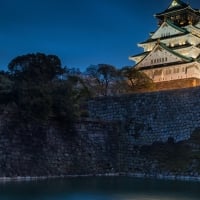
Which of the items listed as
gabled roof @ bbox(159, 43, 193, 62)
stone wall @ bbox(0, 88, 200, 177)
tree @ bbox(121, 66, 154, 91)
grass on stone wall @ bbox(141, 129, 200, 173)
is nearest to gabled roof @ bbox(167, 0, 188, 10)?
gabled roof @ bbox(159, 43, 193, 62)

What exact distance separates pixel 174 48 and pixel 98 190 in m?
25.3

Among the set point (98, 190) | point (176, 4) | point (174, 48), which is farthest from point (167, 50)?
point (98, 190)

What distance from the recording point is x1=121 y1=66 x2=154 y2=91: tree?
3691 centimetres

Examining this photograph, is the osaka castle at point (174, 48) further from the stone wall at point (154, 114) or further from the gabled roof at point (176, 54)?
the stone wall at point (154, 114)

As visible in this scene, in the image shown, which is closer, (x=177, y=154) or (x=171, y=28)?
(x=177, y=154)

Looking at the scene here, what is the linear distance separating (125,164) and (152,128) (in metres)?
2.70

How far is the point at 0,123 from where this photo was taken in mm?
22125

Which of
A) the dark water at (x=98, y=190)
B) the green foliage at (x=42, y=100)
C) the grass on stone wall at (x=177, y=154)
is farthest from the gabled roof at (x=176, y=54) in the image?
the dark water at (x=98, y=190)

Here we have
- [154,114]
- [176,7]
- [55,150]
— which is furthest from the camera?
[176,7]

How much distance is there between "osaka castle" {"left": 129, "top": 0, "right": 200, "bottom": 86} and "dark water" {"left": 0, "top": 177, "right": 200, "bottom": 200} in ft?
60.9

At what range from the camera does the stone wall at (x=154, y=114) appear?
2604 centimetres

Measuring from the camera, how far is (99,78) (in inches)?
1535

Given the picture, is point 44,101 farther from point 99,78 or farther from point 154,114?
point 99,78

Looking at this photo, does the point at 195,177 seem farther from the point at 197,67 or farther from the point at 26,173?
the point at 197,67
